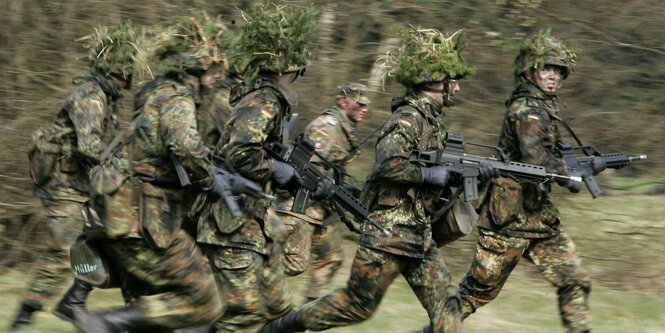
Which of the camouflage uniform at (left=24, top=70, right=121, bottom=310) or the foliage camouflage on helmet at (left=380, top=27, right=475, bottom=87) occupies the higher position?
the foliage camouflage on helmet at (left=380, top=27, right=475, bottom=87)

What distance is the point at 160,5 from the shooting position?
9039 mm

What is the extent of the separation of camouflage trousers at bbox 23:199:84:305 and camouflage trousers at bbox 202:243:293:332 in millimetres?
1570

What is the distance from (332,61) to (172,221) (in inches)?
191

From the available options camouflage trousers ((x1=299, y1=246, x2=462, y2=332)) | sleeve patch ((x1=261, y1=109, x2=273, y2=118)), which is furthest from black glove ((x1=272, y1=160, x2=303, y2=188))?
camouflage trousers ((x1=299, y1=246, x2=462, y2=332))

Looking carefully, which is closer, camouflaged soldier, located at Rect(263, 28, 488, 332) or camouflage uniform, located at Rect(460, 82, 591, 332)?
camouflaged soldier, located at Rect(263, 28, 488, 332)

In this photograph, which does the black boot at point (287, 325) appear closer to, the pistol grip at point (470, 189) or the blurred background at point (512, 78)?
the pistol grip at point (470, 189)

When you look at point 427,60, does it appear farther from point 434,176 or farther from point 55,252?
point 55,252

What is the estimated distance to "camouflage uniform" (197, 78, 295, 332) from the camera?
17.0 ft

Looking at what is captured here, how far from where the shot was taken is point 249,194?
17.2 ft

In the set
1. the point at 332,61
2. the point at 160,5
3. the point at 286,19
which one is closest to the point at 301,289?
the point at 332,61

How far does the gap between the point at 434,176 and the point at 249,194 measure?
1.10m

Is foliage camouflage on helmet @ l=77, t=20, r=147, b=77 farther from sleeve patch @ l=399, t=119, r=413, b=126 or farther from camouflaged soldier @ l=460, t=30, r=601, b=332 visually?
camouflaged soldier @ l=460, t=30, r=601, b=332

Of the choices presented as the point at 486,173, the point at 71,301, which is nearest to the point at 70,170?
the point at 71,301

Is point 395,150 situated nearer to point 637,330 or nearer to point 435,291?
point 435,291
